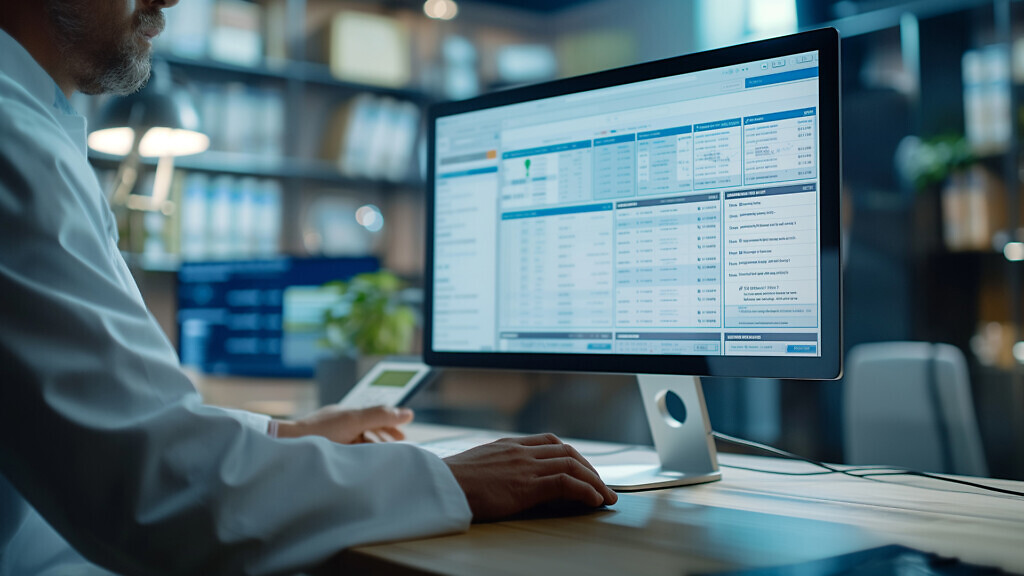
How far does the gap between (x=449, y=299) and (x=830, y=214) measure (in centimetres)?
53

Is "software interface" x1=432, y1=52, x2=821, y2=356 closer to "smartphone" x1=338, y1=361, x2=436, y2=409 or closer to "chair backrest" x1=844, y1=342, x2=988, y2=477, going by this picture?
"smartphone" x1=338, y1=361, x2=436, y2=409

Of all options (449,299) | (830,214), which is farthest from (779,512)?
(449,299)

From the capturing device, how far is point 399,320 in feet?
6.13

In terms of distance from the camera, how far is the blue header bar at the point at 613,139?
978 mm

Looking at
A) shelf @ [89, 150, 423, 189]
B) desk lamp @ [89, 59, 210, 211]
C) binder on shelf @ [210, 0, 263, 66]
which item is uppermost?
binder on shelf @ [210, 0, 263, 66]

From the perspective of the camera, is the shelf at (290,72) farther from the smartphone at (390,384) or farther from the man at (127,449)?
the man at (127,449)

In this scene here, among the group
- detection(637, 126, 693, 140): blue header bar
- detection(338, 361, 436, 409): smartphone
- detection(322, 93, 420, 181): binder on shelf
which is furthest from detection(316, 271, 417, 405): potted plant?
detection(322, 93, 420, 181): binder on shelf

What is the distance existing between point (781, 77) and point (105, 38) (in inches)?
30.2

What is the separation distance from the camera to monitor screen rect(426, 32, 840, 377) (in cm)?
86

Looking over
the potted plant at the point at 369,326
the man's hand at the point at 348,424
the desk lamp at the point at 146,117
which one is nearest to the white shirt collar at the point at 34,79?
the man's hand at the point at 348,424

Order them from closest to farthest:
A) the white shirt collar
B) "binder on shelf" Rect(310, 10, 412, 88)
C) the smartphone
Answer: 1. the white shirt collar
2. the smartphone
3. "binder on shelf" Rect(310, 10, 412, 88)

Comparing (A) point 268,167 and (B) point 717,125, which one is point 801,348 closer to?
(B) point 717,125

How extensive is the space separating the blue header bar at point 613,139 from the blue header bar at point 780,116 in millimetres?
137

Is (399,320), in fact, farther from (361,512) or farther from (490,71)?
(490,71)
